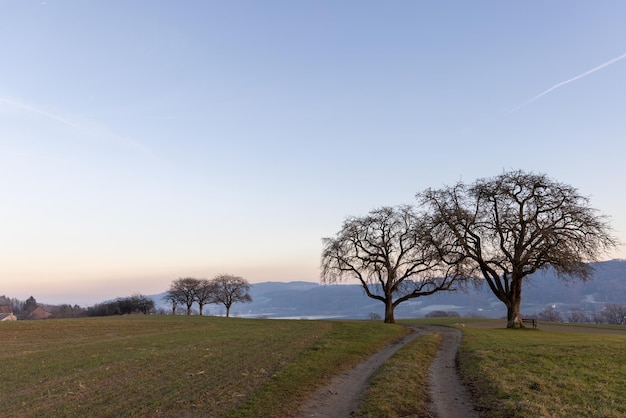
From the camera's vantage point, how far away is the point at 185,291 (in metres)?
104

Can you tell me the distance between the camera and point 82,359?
22.2 metres

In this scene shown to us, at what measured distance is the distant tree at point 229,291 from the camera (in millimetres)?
99375

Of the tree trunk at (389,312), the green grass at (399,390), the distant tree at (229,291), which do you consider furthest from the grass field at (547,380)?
the distant tree at (229,291)

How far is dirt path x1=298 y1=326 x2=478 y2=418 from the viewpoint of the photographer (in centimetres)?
1102

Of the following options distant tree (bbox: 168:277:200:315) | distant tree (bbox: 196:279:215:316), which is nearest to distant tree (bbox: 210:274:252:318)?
distant tree (bbox: 196:279:215:316)

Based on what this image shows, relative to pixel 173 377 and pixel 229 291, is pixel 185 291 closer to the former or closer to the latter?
pixel 229 291

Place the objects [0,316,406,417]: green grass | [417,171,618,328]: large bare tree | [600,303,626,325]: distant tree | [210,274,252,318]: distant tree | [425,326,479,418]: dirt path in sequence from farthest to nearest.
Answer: [600,303,626,325]: distant tree, [210,274,252,318]: distant tree, [417,171,618,328]: large bare tree, [0,316,406,417]: green grass, [425,326,479,418]: dirt path

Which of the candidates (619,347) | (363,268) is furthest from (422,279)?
(619,347)

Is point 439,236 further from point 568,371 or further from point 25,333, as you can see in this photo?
point 25,333

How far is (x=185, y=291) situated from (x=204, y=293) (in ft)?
19.1

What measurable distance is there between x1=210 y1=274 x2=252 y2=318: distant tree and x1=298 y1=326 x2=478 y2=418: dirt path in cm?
8380

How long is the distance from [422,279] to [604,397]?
125ft

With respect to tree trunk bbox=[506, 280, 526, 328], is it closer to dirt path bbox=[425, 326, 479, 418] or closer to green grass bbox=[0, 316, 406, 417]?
green grass bbox=[0, 316, 406, 417]

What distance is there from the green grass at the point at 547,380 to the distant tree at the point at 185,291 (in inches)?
3595
